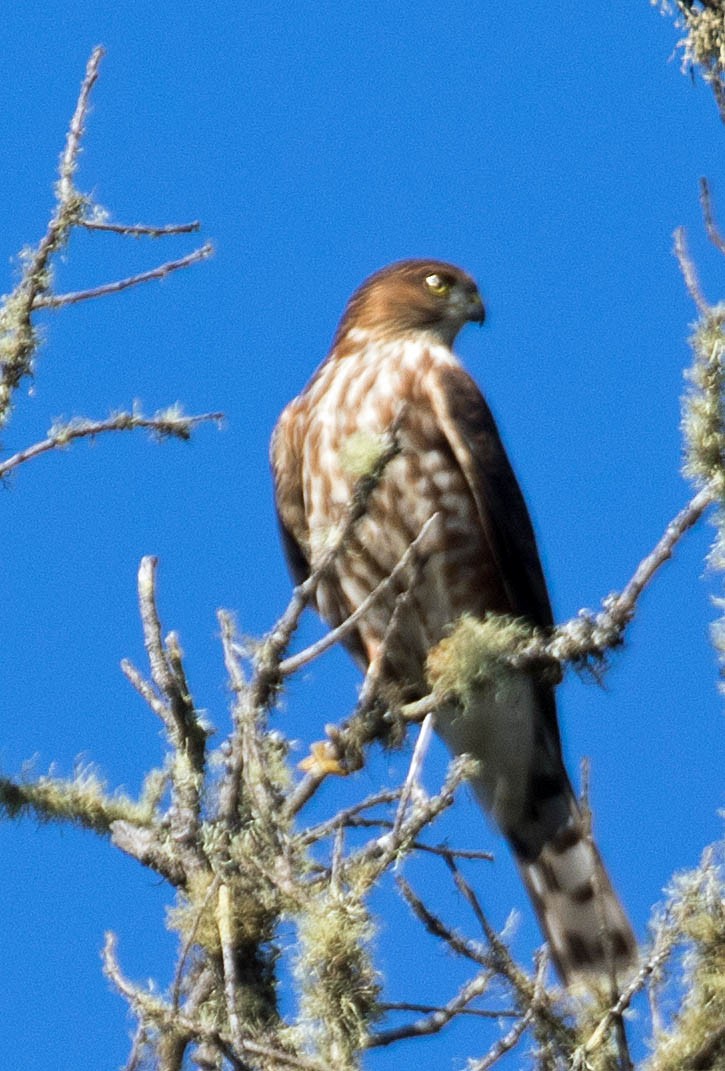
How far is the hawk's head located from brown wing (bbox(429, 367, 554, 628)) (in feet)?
1.90

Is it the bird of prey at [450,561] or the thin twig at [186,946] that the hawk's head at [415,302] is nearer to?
the bird of prey at [450,561]

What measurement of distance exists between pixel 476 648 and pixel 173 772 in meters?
0.95

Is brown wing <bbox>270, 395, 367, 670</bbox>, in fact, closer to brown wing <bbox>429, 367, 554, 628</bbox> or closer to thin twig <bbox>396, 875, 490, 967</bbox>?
brown wing <bbox>429, 367, 554, 628</bbox>

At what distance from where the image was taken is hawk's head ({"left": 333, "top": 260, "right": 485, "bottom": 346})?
5.84m

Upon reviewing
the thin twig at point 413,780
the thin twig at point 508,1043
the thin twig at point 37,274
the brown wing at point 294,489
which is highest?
the brown wing at point 294,489

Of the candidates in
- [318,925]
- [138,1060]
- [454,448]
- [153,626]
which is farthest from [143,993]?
[454,448]

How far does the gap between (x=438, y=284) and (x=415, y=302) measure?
0.46 feet

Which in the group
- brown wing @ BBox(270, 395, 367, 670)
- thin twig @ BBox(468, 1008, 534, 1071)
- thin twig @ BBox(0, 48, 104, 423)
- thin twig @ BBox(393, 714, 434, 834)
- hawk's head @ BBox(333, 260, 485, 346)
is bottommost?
thin twig @ BBox(468, 1008, 534, 1071)

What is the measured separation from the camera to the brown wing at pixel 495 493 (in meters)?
5.17

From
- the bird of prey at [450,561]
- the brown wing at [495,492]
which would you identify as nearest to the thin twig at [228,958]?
the bird of prey at [450,561]

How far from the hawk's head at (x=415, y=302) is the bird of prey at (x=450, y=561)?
0.59 feet

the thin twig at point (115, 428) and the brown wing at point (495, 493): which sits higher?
Result: the brown wing at point (495, 493)

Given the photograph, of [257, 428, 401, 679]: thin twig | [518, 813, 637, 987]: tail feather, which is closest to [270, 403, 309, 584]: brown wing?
[518, 813, 637, 987]: tail feather

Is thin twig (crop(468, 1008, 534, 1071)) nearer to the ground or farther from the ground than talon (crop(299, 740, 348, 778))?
nearer to the ground
